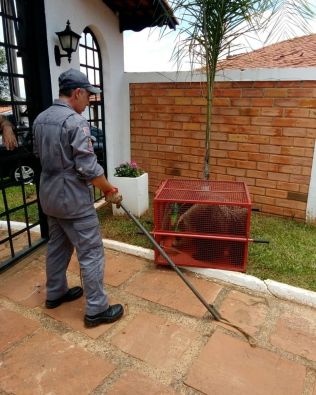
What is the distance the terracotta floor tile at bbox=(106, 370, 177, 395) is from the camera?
190cm

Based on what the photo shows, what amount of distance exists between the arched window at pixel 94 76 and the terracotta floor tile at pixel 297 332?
3212mm

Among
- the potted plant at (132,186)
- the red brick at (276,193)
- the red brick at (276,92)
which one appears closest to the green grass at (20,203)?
the potted plant at (132,186)

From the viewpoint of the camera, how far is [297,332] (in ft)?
7.91

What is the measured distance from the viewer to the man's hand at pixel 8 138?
3.03 metres

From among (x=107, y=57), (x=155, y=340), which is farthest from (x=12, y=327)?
(x=107, y=57)

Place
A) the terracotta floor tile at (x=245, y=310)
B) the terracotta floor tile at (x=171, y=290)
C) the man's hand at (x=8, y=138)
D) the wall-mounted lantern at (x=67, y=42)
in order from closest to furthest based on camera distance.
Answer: the terracotta floor tile at (x=245, y=310), the terracotta floor tile at (x=171, y=290), the man's hand at (x=8, y=138), the wall-mounted lantern at (x=67, y=42)

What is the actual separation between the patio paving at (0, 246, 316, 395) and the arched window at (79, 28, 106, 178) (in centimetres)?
249

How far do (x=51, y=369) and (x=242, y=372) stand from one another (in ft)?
4.06

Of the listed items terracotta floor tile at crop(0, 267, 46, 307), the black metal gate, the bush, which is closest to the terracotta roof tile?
the bush

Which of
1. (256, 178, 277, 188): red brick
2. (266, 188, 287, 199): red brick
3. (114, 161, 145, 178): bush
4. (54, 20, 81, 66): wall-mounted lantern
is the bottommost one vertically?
(266, 188, 287, 199): red brick

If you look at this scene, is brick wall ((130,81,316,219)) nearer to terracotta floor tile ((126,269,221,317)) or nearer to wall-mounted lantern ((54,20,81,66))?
wall-mounted lantern ((54,20,81,66))

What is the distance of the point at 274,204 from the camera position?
4.69 m

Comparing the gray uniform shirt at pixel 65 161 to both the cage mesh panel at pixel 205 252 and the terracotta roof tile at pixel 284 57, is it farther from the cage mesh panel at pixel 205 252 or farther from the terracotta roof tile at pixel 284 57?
the terracotta roof tile at pixel 284 57

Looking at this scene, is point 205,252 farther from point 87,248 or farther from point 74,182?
point 74,182
